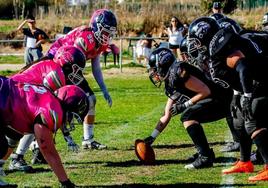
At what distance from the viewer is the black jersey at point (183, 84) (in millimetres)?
7852

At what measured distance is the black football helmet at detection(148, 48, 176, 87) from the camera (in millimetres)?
7969

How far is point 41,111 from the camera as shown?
21.0 ft

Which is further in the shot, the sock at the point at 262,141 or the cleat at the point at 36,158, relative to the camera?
the cleat at the point at 36,158

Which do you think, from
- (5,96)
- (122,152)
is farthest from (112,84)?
(5,96)

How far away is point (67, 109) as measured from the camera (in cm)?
648

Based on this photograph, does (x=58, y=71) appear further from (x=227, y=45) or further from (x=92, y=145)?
(x=92, y=145)

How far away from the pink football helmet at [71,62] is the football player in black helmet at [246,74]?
1.50m

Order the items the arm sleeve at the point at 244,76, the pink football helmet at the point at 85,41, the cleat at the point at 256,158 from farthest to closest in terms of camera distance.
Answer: the pink football helmet at the point at 85,41, the cleat at the point at 256,158, the arm sleeve at the point at 244,76

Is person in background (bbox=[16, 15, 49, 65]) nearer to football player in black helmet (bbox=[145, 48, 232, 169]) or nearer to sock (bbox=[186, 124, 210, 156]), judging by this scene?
football player in black helmet (bbox=[145, 48, 232, 169])

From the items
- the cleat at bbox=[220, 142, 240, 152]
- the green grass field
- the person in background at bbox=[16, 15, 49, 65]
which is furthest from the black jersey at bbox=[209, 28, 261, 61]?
the person in background at bbox=[16, 15, 49, 65]

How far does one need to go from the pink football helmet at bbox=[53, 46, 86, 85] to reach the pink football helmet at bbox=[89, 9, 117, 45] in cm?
180

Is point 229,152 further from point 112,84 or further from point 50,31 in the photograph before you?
point 50,31

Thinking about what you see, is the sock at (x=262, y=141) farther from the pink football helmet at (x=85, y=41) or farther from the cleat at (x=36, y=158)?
the pink football helmet at (x=85, y=41)

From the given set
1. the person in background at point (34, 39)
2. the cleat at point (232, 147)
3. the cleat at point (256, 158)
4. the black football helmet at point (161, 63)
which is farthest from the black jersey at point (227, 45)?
the person in background at point (34, 39)
